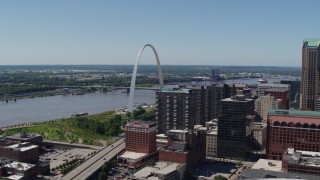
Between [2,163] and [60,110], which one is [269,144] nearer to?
[2,163]

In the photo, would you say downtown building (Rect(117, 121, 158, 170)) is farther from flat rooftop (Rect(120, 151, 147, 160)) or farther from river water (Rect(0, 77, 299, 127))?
river water (Rect(0, 77, 299, 127))

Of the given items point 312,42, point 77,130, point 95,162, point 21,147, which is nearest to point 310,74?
point 312,42

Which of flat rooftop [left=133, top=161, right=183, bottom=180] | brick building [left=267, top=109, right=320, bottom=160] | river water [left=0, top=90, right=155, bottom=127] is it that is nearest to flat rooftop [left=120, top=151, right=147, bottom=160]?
flat rooftop [left=133, top=161, right=183, bottom=180]

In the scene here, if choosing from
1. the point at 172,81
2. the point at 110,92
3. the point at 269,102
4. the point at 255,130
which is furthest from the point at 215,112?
the point at 172,81

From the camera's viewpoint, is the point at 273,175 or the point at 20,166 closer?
the point at 273,175

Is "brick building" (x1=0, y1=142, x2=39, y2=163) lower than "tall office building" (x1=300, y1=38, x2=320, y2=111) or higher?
lower

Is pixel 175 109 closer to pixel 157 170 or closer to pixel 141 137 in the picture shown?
pixel 141 137
